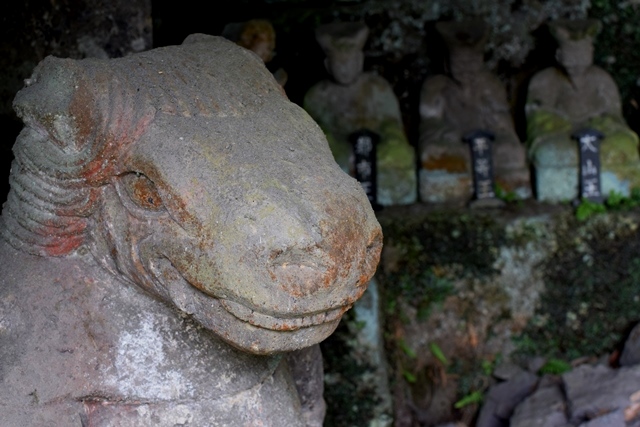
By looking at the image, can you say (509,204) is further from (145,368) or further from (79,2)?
(145,368)

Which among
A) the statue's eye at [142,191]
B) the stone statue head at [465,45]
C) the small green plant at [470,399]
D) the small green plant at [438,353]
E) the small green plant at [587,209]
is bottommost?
the small green plant at [470,399]

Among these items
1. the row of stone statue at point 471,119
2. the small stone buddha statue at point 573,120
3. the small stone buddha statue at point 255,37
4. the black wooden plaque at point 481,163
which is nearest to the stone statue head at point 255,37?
the small stone buddha statue at point 255,37

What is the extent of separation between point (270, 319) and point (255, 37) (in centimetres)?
186

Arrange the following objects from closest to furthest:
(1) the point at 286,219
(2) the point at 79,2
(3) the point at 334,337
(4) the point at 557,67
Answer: (1) the point at 286,219
(2) the point at 79,2
(3) the point at 334,337
(4) the point at 557,67

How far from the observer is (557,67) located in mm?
5156

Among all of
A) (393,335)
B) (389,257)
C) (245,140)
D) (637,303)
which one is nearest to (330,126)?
(389,257)

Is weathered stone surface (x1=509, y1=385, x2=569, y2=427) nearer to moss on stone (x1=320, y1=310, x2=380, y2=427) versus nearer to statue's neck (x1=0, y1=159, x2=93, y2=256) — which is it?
moss on stone (x1=320, y1=310, x2=380, y2=427)

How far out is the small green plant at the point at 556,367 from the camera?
4684 millimetres

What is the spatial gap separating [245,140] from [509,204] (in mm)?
2855

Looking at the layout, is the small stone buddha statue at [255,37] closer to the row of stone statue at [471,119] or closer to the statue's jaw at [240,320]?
the row of stone statue at [471,119]

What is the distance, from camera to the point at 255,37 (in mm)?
3699

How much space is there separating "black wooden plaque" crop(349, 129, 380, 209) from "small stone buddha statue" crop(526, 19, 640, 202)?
81 centimetres

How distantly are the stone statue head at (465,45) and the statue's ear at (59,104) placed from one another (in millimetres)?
3139

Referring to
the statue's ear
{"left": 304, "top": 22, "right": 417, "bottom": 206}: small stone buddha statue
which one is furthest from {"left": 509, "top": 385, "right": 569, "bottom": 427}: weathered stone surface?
the statue's ear
